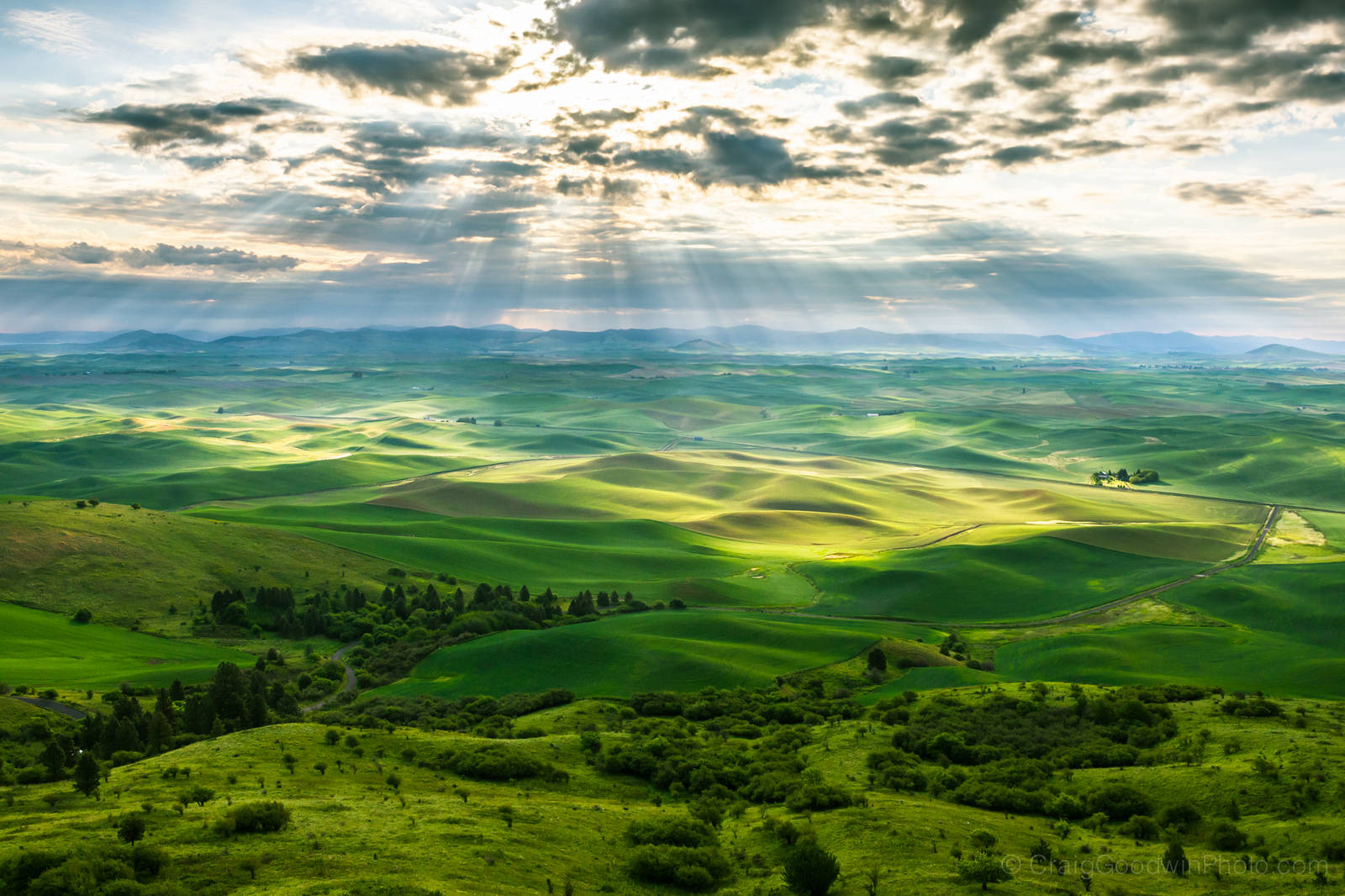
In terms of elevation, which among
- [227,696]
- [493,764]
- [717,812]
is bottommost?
[227,696]

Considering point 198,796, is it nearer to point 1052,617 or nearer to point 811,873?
point 811,873

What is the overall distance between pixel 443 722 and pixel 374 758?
20534mm

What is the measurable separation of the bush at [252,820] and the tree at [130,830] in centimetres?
318

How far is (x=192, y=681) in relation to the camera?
307 ft

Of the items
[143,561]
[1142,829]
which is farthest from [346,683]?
[1142,829]

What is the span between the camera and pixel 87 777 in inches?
1711

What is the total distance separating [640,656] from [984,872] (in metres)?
68.0

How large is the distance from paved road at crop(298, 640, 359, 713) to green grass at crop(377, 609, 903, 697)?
567 centimetres

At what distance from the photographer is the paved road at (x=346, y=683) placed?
9156 centimetres

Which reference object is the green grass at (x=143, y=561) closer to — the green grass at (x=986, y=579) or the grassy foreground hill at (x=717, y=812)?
the grassy foreground hill at (x=717, y=812)

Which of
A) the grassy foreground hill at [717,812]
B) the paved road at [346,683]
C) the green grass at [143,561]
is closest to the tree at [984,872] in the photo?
the grassy foreground hill at [717,812]

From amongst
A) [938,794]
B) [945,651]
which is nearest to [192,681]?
[938,794]

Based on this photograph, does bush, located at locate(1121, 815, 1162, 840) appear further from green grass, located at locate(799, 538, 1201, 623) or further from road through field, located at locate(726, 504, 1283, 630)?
green grass, located at locate(799, 538, 1201, 623)

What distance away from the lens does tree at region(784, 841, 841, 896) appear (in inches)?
1398
